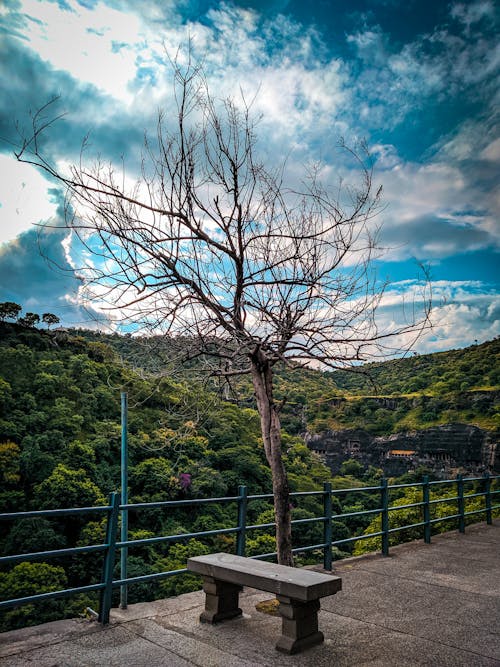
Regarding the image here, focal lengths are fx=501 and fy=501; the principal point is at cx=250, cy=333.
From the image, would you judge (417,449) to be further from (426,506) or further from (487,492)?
(426,506)

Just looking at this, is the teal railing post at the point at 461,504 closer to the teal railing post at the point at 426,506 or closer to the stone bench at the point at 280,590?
the teal railing post at the point at 426,506

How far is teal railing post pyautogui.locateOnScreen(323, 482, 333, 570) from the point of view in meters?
6.02

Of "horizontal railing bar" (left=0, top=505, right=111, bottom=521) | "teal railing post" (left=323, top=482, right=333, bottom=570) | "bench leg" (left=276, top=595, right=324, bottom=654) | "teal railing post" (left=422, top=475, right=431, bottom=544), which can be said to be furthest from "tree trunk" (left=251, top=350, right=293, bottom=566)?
"teal railing post" (left=422, top=475, right=431, bottom=544)

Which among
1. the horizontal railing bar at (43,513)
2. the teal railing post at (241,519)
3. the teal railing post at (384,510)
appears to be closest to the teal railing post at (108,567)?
the horizontal railing bar at (43,513)

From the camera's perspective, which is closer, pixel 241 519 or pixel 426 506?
pixel 241 519

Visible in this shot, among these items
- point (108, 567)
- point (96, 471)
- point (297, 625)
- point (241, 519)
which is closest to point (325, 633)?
point (297, 625)

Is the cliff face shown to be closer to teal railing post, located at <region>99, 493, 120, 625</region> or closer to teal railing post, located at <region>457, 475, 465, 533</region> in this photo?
teal railing post, located at <region>457, 475, 465, 533</region>

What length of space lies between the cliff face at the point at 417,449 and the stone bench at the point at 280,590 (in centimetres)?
7804

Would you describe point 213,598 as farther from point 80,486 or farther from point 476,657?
point 80,486

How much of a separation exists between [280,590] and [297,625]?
0.33m

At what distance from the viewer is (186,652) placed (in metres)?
3.62

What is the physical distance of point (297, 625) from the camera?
3654 mm

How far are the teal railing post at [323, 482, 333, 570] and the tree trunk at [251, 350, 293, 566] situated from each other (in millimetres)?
1371

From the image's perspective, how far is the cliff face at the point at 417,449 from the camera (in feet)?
247
